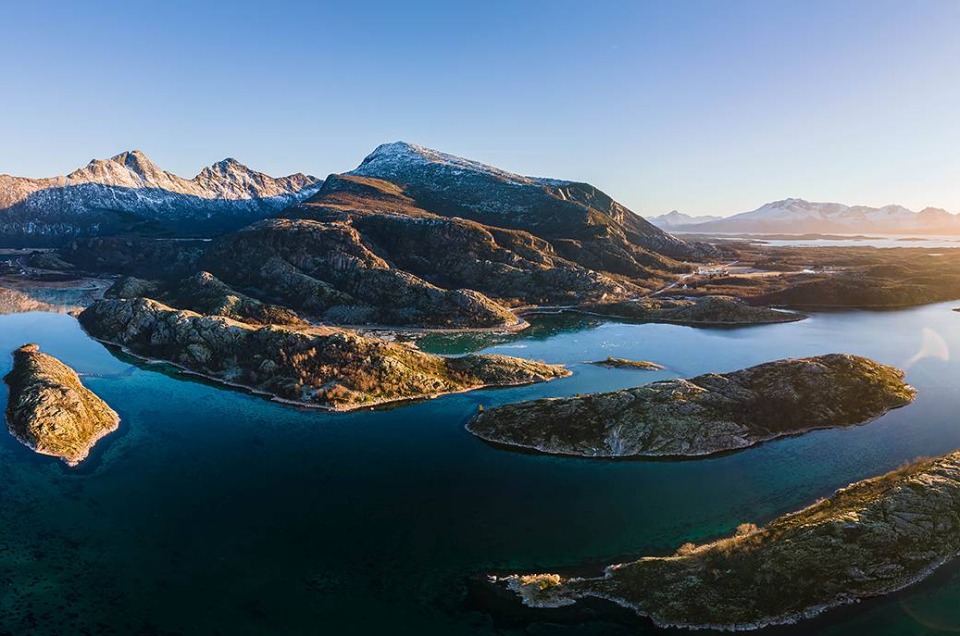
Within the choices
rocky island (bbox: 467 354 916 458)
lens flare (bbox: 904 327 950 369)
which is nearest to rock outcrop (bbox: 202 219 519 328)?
rocky island (bbox: 467 354 916 458)

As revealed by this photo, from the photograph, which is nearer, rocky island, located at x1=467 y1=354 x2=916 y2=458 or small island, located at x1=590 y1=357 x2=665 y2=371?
rocky island, located at x1=467 y1=354 x2=916 y2=458

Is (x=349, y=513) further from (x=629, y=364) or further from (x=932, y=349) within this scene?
(x=932, y=349)

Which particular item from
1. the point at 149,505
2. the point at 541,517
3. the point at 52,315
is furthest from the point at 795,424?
the point at 52,315

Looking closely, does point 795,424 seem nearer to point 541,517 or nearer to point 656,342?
point 541,517

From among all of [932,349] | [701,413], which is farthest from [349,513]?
[932,349]

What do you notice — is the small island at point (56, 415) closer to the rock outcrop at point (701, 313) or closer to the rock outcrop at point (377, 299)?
Answer: the rock outcrop at point (377, 299)

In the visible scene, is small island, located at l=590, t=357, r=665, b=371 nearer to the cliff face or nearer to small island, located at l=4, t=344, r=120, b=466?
the cliff face
